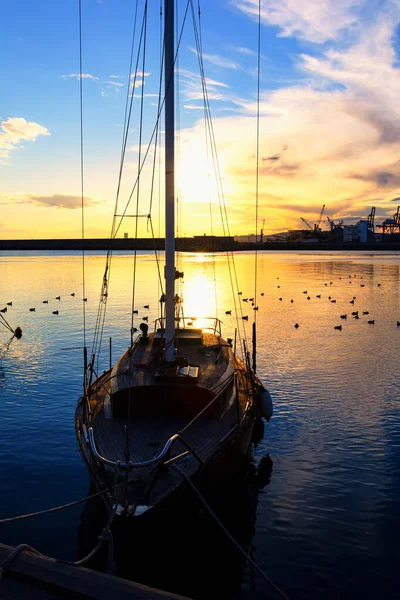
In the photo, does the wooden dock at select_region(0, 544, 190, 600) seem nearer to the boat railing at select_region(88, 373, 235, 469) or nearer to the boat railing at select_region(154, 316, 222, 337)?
the boat railing at select_region(88, 373, 235, 469)

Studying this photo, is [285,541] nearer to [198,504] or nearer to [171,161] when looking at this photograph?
[198,504]

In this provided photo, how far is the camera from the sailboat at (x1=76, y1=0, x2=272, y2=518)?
1091cm

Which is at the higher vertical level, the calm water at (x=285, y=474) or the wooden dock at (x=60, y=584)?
the wooden dock at (x=60, y=584)

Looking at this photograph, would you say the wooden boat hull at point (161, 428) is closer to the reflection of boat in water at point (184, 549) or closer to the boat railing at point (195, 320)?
the reflection of boat in water at point (184, 549)

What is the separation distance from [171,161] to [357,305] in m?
49.5

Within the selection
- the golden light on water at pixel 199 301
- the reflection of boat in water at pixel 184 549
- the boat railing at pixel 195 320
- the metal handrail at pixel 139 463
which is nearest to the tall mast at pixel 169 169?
the boat railing at pixel 195 320

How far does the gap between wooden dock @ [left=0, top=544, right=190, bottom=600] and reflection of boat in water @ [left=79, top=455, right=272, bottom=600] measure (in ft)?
11.0

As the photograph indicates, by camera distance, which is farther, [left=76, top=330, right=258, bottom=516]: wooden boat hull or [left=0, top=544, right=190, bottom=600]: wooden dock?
[left=76, top=330, right=258, bottom=516]: wooden boat hull

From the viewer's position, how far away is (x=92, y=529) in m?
13.5

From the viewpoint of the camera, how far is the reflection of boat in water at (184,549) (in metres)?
10.5

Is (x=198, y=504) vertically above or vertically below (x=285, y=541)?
above

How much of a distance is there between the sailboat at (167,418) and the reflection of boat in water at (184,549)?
0.57 metres

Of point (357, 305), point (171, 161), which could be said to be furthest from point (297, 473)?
point (357, 305)

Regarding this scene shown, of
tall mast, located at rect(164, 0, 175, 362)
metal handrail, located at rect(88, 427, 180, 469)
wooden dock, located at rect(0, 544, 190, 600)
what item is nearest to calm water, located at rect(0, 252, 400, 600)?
metal handrail, located at rect(88, 427, 180, 469)
